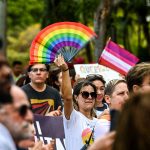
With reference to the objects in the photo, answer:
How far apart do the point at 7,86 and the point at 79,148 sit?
11.1 ft

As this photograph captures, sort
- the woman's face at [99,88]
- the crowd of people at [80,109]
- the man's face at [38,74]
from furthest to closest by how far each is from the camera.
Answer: the man's face at [38,74], the woman's face at [99,88], the crowd of people at [80,109]

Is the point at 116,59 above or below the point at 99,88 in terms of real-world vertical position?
above

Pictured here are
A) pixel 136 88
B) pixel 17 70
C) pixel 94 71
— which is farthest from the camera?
pixel 17 70

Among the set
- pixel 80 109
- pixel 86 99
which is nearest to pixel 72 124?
pixel 80 109

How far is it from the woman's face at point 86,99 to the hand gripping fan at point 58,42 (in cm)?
40

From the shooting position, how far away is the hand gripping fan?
8574mm

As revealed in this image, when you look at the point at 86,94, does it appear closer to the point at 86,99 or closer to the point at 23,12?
the point at 86,99

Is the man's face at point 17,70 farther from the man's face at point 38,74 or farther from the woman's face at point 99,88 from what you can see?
the woman's face at point 99,88

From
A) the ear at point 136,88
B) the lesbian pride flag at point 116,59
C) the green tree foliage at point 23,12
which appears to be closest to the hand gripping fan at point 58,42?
the lesbian pride flag at point 116,59

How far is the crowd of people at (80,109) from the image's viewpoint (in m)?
3.31

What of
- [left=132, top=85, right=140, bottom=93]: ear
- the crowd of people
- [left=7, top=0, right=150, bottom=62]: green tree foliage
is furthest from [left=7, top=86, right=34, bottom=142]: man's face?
[left=7, top=0, right=150, bottom=62]: green tree foliage

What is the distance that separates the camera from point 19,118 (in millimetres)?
3777

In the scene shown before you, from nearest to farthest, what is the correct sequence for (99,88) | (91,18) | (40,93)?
(99,88)
(40,93)
(91,18)

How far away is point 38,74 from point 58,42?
90.7 inches
